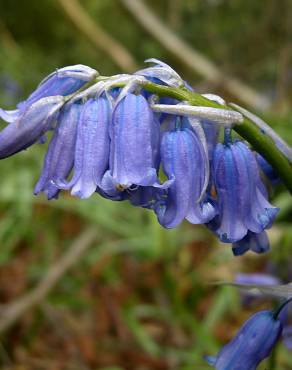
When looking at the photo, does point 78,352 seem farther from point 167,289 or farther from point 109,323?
point 167,289

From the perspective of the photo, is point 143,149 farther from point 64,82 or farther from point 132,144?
point 64,82

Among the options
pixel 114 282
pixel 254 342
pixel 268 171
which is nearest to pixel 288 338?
pixel 254 342

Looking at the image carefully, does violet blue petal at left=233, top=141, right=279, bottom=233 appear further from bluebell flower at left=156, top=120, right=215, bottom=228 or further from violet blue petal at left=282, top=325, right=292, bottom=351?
violet blue petal at left=282, top=325, right=292, bottom=351

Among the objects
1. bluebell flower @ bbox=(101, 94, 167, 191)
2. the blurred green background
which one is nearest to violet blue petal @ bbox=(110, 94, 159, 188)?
bluebell flower @ bbox=(101, 94, 167, 191)

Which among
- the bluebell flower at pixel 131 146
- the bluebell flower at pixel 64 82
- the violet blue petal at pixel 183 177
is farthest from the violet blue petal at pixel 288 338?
the bluebell flower at pixel 64 82

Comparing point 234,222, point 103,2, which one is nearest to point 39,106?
point 234,222
